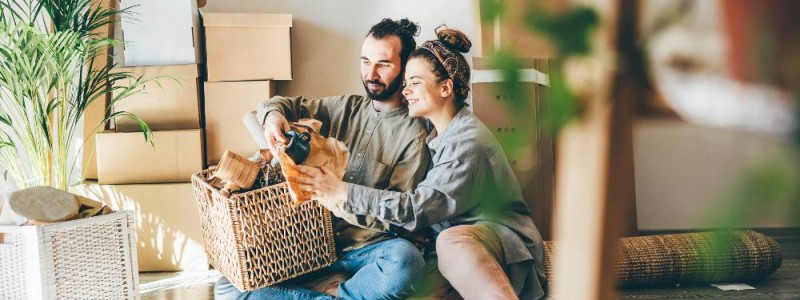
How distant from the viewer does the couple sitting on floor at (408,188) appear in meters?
1.88

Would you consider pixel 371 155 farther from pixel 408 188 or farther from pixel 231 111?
pixel 231 111

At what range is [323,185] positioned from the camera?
194 centimetres

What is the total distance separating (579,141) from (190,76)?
9.69 feet

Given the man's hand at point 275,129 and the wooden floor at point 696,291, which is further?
the wooden floor at point 696,291

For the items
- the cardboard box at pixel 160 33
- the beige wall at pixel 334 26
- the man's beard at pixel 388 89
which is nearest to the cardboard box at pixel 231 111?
the cardboard box at pixel 160 33

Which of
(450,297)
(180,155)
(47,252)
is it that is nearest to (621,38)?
(450,297)

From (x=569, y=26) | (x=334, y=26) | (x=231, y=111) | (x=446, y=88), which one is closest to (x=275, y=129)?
(x=446, y=88)

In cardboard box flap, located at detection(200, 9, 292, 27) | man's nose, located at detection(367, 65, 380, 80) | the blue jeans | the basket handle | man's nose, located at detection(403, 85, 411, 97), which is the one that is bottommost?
the blue jeans

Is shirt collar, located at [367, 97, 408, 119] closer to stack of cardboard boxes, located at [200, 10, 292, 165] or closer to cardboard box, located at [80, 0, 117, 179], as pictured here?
stack of cardboard boxes, located at [200, 10, 292, 165]

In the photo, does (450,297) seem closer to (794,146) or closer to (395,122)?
(395,122)

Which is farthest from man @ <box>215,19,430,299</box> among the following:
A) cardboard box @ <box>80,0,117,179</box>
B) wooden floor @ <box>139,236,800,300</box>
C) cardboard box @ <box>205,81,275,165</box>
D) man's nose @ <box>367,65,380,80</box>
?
cardboard box @ <box>80,0,117,179</box>

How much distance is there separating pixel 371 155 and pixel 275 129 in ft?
1.08

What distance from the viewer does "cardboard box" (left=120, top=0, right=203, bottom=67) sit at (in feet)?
9.82

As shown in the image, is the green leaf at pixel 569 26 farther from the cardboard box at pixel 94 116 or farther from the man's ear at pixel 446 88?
the cardboard box at pixel 94 116
